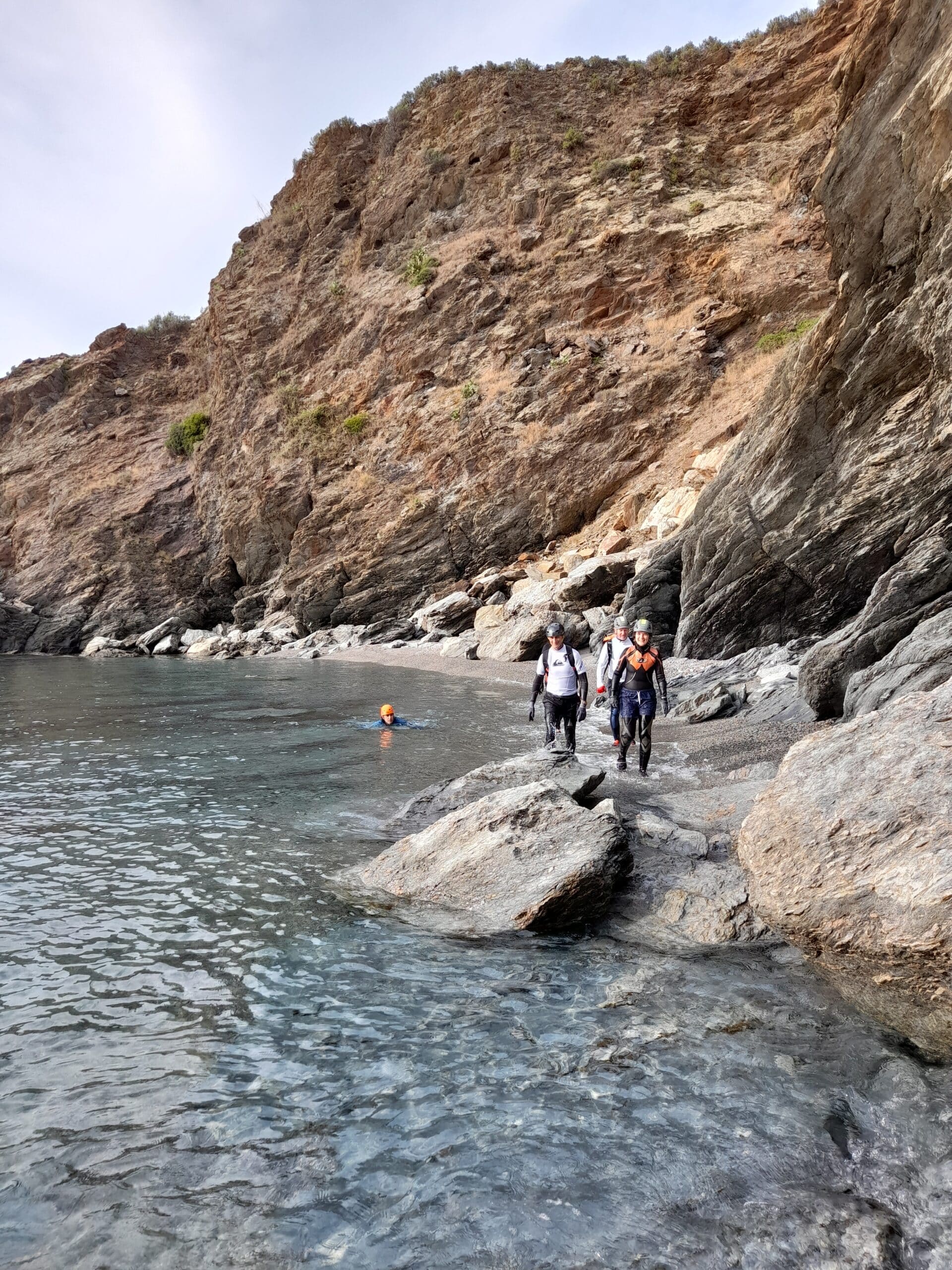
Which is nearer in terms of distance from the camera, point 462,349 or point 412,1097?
point 412,1097

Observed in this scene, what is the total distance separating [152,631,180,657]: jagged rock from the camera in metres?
41.6

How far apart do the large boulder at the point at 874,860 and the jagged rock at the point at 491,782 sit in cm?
199

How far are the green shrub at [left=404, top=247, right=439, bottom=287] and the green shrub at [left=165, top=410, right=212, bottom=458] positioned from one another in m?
20.6

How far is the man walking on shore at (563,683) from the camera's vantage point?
395 inches

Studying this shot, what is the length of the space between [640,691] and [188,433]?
54.8m

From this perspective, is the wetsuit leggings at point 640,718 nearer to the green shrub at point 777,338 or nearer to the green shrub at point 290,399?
the green shrub at point 777,338

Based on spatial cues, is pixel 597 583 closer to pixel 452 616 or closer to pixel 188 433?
pixel 452 616

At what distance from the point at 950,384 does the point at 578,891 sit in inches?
489

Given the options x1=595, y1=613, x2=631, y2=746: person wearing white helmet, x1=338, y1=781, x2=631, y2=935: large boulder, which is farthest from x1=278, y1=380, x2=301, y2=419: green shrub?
x1=338, y1=781, x2=631, y2=935: large boulder

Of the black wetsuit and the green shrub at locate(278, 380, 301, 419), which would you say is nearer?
the black wetsuit

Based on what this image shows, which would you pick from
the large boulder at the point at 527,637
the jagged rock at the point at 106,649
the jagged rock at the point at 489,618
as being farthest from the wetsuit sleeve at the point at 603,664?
the jagged rock at the point at 106,649

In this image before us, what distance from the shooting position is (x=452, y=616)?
31.2 m

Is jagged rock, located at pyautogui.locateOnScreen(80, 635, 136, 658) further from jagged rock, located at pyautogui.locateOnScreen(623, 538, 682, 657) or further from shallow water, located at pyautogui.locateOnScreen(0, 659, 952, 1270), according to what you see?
shallow water, located at pyautogui.locateOnScreen(0, 659, 952, 1270)

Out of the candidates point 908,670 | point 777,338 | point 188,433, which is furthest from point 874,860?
point 188,433
